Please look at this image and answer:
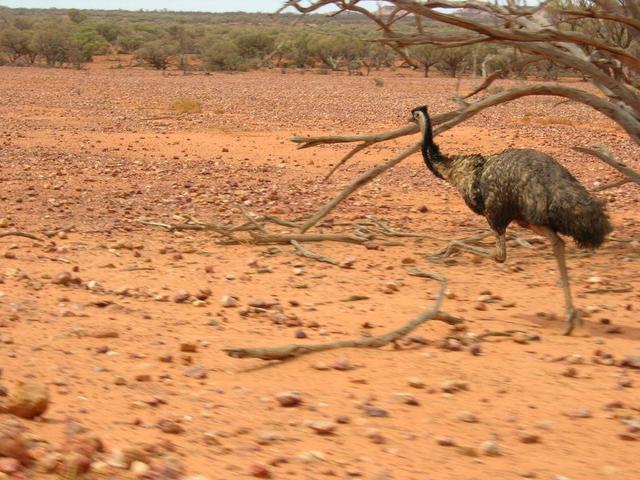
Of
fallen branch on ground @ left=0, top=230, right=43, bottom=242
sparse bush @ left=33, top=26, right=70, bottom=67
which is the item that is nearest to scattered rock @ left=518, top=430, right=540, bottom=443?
fallen branch on ground @ left=0, top=230, right=43, bottom=242

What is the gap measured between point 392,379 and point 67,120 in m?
16.5

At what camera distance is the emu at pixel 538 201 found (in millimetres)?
6793

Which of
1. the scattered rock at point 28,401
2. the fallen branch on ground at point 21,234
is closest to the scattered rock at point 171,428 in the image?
the scattered rock at point 28,401

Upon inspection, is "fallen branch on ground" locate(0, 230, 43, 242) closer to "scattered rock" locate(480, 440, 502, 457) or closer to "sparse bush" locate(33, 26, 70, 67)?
"scattered rock" locate(480, 440, 502, 457)

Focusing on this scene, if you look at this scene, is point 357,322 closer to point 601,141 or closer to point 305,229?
point 305,229

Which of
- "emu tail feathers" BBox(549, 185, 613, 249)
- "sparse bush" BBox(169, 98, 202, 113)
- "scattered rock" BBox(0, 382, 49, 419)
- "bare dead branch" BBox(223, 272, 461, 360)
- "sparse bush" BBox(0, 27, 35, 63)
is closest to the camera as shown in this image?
"scattered rock" BBox(0, 382, 49, 419)

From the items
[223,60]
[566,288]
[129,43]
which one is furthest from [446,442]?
[129,43]

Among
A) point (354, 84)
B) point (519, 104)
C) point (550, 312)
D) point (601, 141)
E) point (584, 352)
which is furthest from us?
point (354, 84)

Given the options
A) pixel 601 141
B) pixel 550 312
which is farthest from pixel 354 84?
pixel 550 312

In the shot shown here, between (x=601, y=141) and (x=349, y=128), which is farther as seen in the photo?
Answer: (x=349, y=128)

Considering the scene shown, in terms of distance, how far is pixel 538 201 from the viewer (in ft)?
22.8

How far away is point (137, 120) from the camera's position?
68.4 feet

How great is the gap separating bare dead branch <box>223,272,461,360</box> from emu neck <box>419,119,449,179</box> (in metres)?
1.97

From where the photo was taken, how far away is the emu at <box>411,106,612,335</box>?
6.79 m
